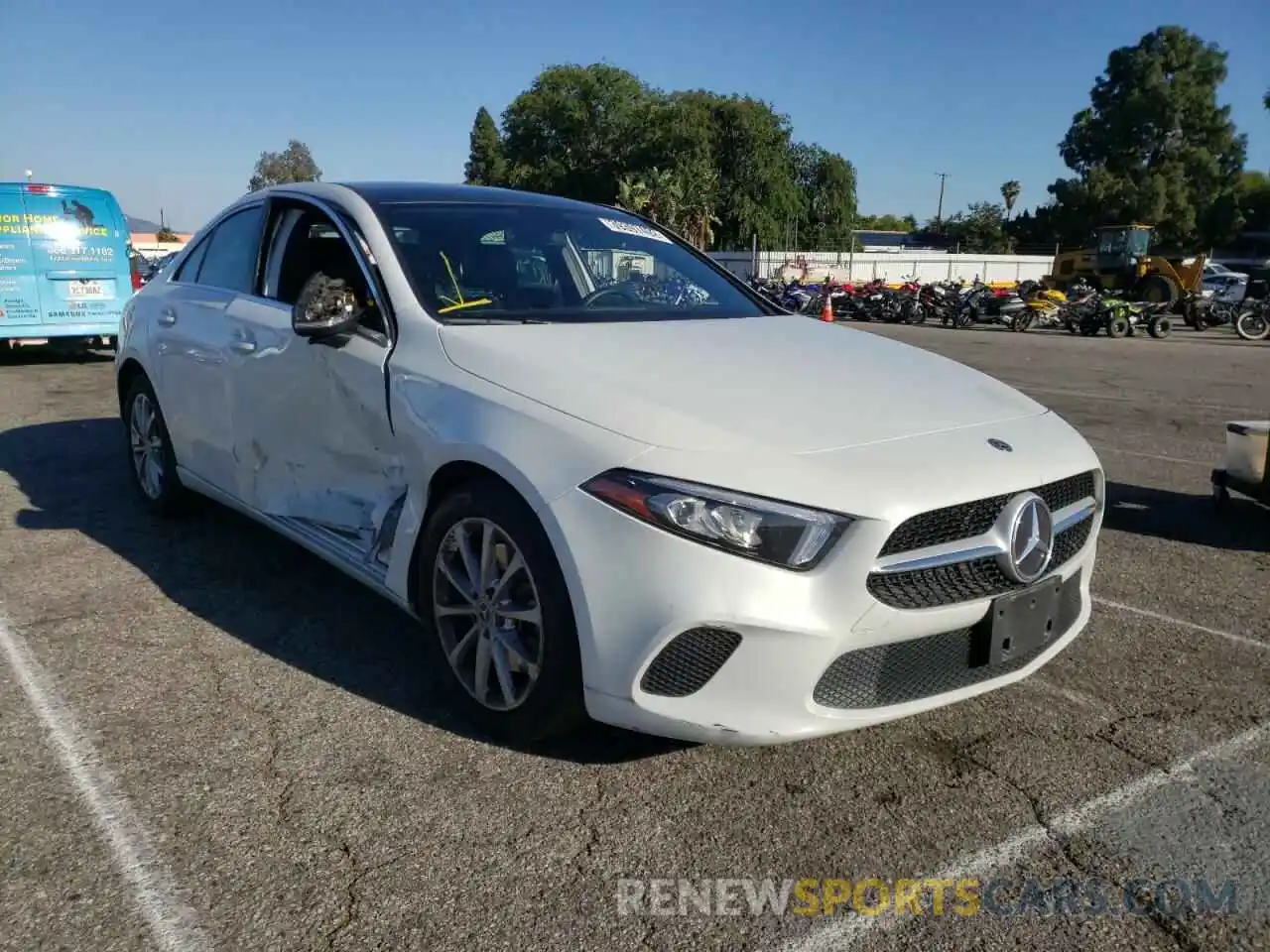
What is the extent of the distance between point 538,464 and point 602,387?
28 cm

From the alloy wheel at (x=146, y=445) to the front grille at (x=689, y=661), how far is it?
3540mm

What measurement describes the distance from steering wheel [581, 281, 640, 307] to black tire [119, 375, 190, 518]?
7.87ft

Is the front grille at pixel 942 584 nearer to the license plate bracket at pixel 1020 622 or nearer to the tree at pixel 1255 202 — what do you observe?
the license plate bracket at pixel 1020 622

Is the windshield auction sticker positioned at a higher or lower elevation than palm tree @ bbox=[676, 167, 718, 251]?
lower

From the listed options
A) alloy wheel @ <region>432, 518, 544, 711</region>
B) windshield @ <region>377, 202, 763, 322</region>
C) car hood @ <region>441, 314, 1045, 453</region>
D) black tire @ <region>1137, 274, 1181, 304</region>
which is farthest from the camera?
black tire @ <region>1137, 274, 1181, 304</region>

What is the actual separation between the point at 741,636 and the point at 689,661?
15 cm

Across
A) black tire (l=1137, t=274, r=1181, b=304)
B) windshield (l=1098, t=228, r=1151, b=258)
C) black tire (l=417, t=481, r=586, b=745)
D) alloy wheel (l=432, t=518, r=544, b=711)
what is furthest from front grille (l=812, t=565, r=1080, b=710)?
windshield (l=1098, t=228, r=1151, b=258)

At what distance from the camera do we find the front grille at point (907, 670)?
2.44 m

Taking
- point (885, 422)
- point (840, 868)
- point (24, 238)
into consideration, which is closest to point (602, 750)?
point (840, 868)

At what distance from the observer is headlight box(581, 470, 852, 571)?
2.33m

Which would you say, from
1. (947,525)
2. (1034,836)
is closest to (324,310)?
(947,525)

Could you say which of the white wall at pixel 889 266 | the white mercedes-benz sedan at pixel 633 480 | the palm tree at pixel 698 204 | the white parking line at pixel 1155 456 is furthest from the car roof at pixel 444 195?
the palm tree at pixel 698 204

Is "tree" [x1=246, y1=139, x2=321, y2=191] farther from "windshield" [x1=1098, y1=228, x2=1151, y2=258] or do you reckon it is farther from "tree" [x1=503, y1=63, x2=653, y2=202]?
"windshield" [x1=1098, y1=228, x2=1151, y2=258]

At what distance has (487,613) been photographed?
2832 mm
